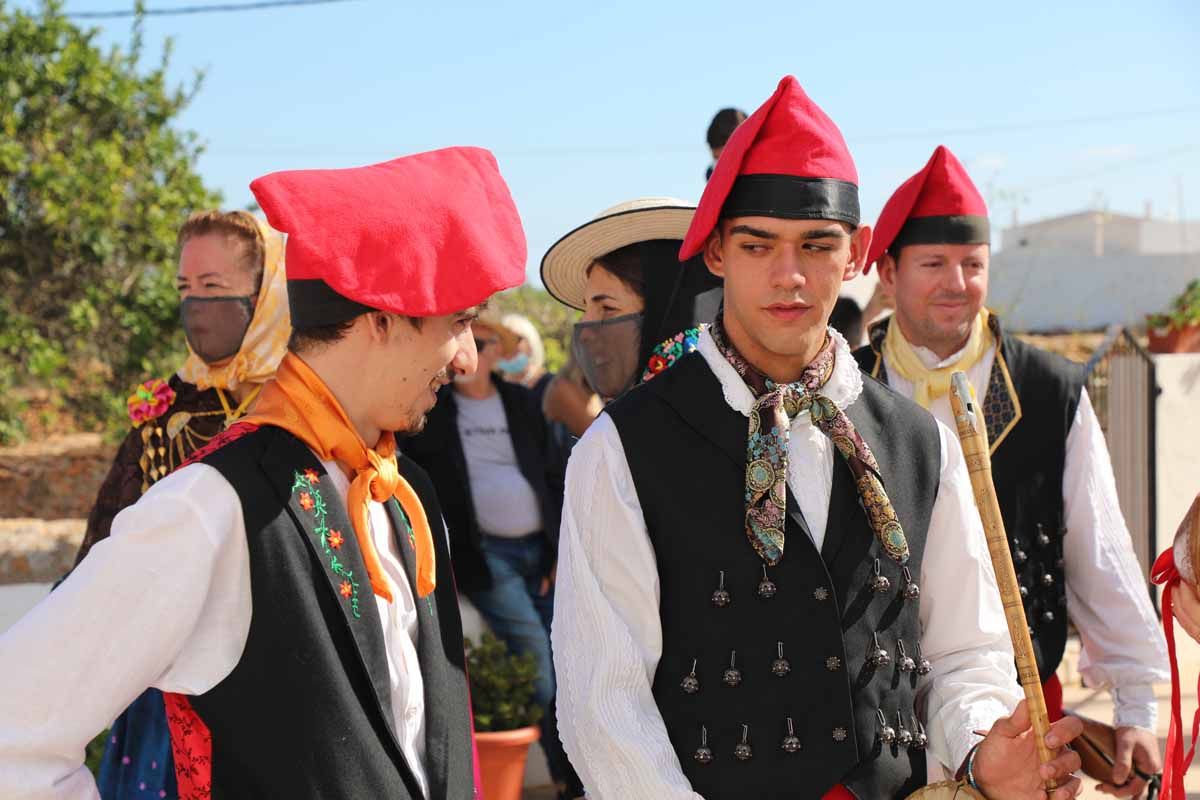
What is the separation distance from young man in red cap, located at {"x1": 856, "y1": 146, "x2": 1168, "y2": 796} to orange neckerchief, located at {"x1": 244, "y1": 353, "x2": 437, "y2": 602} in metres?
1.77

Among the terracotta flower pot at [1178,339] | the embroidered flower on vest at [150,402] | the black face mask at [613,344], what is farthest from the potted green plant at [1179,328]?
the embroidered flower on vest at [150,402]

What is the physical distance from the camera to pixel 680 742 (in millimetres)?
2189

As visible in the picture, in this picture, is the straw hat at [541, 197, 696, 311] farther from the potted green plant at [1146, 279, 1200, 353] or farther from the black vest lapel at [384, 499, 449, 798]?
the potted green plant at [1146, 279, 1200, 353]

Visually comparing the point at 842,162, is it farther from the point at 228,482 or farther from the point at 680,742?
the point at 228,482

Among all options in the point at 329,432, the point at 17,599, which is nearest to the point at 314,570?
the point at 329,432

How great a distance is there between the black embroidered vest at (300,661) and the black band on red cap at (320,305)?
20 centimetres

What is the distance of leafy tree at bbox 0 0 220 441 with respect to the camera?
443 inches

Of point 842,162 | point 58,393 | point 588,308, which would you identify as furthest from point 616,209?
point 58,393

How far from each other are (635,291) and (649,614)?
1147 millimetres

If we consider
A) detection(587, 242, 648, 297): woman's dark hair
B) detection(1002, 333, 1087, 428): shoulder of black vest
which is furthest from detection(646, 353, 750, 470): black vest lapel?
detection(1002, 333, 1087, 428): shoulder of black vest

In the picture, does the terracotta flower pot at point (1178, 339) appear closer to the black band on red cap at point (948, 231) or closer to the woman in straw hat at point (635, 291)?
the black band on red cap at point (948, 231)

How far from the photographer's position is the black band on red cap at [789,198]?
2.30m

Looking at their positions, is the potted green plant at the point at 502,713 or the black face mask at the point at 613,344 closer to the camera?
the black face mask at the point at 613,344

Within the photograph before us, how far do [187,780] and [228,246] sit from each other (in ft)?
6.81
